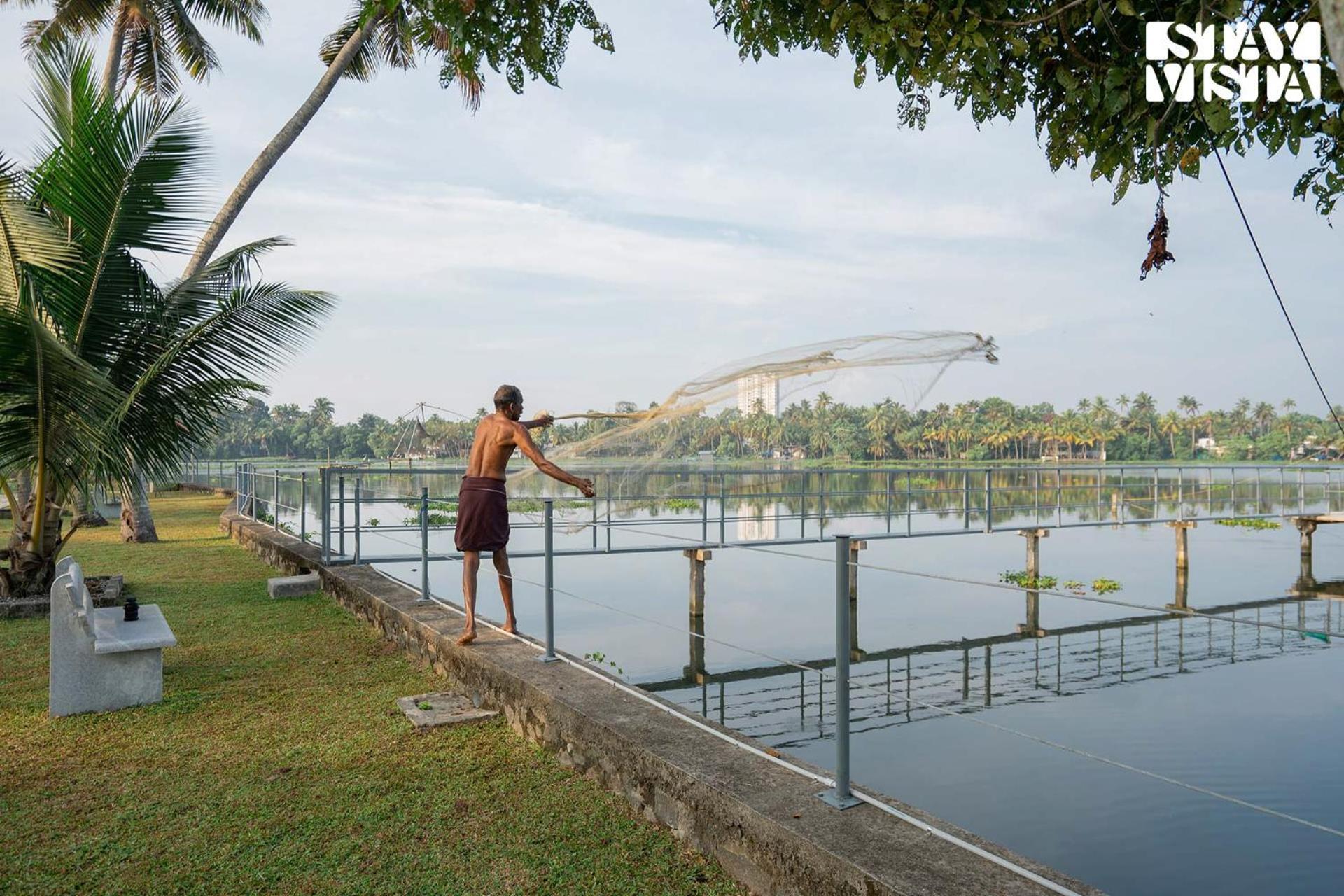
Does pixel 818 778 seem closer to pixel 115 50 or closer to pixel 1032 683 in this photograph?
pixel 1032 683

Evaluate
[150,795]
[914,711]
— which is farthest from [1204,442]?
[150,795]

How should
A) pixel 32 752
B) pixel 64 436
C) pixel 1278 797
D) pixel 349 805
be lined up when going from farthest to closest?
1. pixel 64 436
2. pixel 1278 797
3. pixel 32 752
4. pixel 349 805

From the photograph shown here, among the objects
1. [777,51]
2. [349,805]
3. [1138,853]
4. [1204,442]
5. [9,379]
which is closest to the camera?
[349,805]

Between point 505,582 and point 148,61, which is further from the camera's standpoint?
point 148,61

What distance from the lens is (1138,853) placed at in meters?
5.36

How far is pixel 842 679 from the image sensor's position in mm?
3014

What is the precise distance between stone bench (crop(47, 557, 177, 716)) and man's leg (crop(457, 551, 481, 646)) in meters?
1.56

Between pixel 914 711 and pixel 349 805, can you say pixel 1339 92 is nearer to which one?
pixel 349 805

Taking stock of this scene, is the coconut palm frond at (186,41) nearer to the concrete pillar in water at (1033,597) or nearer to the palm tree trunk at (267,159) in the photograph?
the palm tree trunk at (267,159)

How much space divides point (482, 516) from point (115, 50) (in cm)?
1492

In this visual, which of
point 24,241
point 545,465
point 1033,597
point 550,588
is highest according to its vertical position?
point 24,241

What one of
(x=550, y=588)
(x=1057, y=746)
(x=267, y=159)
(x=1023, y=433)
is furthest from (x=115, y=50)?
(x=1023, y=433)

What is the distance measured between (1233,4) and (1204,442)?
4066 inches

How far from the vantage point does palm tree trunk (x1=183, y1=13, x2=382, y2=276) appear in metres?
14.0
